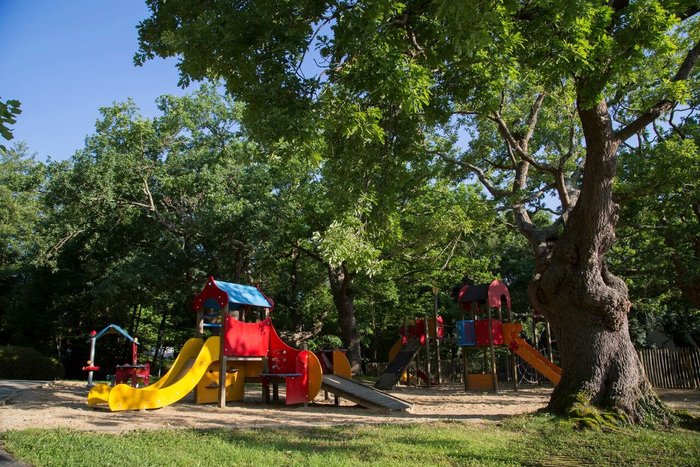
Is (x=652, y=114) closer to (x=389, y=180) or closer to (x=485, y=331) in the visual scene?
(x=389, y=180)

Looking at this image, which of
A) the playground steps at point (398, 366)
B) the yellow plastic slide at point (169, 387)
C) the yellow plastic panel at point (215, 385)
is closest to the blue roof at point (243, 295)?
the yellow plastic slide at point (169, 387)

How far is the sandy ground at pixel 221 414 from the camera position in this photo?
8789mm

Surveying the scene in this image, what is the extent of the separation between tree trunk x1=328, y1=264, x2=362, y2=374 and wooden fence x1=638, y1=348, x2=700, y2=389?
459 inches

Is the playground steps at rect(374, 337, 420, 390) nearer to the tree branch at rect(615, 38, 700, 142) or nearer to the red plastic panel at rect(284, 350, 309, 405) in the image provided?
the red plastic panel at rect(284, 350, 309, 405)

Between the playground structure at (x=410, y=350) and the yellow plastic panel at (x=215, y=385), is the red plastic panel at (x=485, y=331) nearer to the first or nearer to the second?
the playground structure at (x=410, y=350)

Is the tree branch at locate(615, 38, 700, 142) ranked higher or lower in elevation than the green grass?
higher

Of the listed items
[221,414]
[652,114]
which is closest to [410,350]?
[221,414]

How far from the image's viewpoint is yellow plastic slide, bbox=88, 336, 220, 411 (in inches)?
408

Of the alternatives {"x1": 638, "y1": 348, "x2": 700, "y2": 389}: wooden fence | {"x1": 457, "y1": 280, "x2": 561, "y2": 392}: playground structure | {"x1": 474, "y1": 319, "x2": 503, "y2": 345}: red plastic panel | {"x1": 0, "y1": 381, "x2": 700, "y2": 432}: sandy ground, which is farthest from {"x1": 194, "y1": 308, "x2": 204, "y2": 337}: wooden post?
{"x1": 638, "y1": 348, "x2": 700, "y2": 389}: wooden fence

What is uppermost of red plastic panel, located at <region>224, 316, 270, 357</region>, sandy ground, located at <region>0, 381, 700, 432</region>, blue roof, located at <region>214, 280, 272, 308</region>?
blue roof, located at <region>214, 280, 272, 308</region>

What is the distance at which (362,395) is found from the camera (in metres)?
11.8

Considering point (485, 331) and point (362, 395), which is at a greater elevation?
point (485, 331)

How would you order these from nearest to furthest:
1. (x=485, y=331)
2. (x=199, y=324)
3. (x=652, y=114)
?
(x=652, y=114) → (x=199, y=324) → (x=485, y=331)

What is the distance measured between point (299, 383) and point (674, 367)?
1583cm
